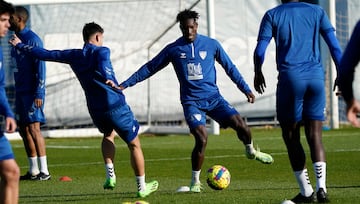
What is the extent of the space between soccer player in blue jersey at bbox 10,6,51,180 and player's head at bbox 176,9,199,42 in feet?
9.57

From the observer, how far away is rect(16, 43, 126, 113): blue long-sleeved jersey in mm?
11812

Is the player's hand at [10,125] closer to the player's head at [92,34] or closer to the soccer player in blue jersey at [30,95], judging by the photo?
the player's head at [92,34]

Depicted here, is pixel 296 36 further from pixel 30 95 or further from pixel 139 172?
pixel 30 95

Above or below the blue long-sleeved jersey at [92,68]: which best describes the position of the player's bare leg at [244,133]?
below

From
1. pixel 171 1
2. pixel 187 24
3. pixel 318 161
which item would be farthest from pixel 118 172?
pixel 171 1

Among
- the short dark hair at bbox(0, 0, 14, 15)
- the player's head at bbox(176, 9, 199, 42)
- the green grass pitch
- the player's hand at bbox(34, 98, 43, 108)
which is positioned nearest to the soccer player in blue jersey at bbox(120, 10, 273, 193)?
the player's head at bbox(176, 9, 199, 42)

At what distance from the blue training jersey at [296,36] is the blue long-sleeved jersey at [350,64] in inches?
135

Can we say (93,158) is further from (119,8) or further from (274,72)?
(274,72)

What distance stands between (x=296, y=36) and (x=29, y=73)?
5619 millimetres

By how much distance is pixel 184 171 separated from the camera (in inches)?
617

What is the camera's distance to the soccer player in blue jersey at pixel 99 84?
1184cm

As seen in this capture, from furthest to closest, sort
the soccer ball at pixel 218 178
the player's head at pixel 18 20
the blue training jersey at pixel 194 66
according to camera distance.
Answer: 1. the player's head at pixel 18 20
2. the blue training jersey at pixel 194 66
3. the soccer ball at pixel 218 178

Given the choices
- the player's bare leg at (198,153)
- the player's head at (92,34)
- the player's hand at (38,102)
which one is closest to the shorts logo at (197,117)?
the player's bare leg at (198,153)

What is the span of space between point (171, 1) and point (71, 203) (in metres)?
16.0
